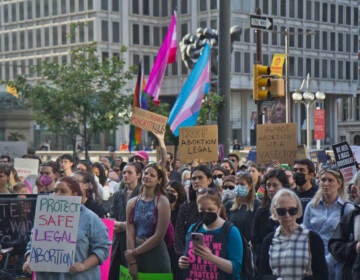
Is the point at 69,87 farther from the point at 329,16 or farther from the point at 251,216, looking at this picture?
the point at 329,16

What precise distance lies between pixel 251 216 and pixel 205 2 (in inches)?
2805

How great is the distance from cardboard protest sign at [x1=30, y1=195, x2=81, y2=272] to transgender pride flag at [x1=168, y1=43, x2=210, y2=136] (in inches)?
432

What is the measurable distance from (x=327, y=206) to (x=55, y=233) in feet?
8.66

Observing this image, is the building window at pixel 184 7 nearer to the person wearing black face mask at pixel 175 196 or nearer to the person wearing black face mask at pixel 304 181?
the person wearing black face mask at pixel 175 196

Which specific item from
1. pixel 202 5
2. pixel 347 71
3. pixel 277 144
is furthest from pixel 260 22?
pixel 347 71

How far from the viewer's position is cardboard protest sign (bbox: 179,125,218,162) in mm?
16406

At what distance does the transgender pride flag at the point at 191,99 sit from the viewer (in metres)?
18.3

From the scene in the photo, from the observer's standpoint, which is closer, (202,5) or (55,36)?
(202,5)

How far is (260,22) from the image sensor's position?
17.2 metres

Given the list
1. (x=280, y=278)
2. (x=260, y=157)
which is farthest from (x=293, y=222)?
(x=260, y=157)

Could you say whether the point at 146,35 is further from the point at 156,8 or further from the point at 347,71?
the point at 347,71

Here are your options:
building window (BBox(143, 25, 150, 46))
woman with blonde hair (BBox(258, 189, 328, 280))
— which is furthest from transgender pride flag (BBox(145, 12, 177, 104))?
building window (BBox(143, 25, 150, 46))

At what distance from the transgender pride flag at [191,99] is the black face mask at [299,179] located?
27.5ft

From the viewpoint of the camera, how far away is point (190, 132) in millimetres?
16875
